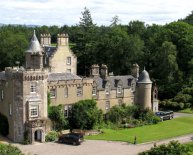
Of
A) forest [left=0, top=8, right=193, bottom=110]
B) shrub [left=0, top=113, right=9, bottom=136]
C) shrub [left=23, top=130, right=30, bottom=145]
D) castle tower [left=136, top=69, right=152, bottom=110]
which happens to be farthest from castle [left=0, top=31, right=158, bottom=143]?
forest [left=0, top=8, right=193, bottom=110]

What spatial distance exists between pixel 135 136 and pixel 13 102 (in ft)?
52.2

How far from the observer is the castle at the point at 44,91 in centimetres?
5175

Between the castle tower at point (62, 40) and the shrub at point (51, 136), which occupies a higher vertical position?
the castle tower at point (62, 40)

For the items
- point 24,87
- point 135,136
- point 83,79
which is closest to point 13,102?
point 24,87

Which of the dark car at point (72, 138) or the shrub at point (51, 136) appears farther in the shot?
the shrub at point (51, 136)

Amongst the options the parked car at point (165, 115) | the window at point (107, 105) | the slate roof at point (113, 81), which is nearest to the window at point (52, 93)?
the slate roof at point (113, 81)

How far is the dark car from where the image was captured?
164ft

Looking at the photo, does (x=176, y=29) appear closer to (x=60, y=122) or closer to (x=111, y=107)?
(x=111, y=107)

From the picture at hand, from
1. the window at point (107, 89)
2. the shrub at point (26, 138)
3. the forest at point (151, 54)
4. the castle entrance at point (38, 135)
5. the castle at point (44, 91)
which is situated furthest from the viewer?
the forest at point (151, 54)

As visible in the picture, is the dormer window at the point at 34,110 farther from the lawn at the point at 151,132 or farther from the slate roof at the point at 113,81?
the slate roof at the point at 113,81

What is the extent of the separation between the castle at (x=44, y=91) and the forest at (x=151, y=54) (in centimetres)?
1040

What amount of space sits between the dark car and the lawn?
2798 mm

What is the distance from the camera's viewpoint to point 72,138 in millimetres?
50281

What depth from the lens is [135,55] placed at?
8581 cm
